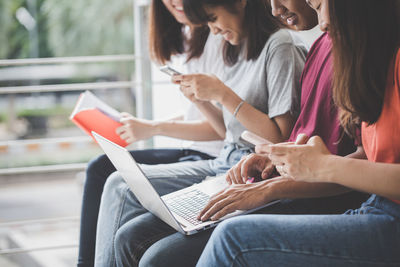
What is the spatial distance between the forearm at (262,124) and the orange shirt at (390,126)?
37cm

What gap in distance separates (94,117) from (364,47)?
0.92 m

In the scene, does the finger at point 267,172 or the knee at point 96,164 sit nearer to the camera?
the finger at point 267,172

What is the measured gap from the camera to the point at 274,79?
3.82 feet

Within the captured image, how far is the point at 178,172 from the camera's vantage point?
133 centimetres

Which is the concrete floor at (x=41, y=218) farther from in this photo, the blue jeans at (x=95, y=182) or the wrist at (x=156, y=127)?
the wrist at (x=156, y=127)

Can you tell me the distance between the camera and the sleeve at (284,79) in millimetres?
1130

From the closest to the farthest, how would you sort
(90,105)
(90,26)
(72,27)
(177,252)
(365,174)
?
1. (365,174)
2. (177,252)
3. (90,105)
4. (90,26)
5. (72,27)

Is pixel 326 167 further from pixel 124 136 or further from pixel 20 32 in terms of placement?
pixel 20 32

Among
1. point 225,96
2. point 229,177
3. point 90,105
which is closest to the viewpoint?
point 229,177

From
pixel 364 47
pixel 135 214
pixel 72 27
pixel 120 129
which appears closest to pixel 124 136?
pixel 120 129

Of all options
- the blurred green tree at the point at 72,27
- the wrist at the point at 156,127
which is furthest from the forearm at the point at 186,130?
the blurred green tree at the point at 72,27

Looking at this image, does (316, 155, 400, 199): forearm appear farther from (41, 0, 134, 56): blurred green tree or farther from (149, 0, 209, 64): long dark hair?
(41, 0, 134, 56): blurred green tree

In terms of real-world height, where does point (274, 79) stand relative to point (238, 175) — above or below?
above

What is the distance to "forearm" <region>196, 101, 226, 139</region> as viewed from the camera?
4.83 feet
